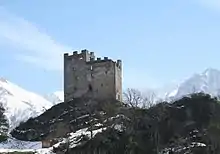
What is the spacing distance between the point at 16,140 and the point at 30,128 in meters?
4.40

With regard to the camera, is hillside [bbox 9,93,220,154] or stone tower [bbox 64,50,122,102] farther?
stone tower [bbox 64,50,122,102]

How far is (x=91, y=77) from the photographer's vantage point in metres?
86.9

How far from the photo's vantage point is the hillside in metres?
61.9

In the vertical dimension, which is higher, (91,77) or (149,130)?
(91,77)

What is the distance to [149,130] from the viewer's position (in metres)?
65.4

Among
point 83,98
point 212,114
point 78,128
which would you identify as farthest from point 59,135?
point 212,114

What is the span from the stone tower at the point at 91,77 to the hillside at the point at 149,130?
8251 millimetres

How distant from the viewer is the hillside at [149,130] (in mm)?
61875

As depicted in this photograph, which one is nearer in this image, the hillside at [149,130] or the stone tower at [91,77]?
the hillside at [149,130]

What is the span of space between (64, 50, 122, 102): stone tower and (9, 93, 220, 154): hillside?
825cm

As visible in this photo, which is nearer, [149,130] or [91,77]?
[149,130]

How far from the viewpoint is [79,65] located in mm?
88938

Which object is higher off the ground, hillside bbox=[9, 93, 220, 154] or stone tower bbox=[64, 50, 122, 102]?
stone tower bbox=[64, 50, 122, 102]

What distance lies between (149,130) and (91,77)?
77.7 ft
